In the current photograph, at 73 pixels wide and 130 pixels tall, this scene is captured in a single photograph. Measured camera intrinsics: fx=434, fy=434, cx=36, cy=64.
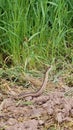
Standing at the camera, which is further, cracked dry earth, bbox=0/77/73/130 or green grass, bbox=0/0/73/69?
green grass, bbox=0/0/73/69

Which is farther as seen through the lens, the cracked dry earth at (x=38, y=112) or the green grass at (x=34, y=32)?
the green grass at (x=34, y=32)

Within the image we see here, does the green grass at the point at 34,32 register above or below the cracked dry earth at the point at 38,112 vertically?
above

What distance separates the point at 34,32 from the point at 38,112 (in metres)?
0.92

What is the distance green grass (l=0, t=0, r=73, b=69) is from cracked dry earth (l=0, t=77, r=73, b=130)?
495 millimetres

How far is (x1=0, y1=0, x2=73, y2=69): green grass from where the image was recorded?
3240 mm

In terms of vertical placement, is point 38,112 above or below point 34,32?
below

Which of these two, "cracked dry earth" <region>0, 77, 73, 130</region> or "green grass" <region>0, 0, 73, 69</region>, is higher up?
"green grass" <region>0, 0, 73, 69</region>

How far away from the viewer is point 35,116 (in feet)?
8.44

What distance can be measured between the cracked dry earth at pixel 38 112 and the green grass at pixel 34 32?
495 mm

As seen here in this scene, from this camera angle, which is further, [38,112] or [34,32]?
[34,32]

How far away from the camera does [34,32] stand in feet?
11.0

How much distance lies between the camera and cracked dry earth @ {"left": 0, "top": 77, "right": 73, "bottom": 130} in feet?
8.18

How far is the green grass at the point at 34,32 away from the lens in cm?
324

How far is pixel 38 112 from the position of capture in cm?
261
